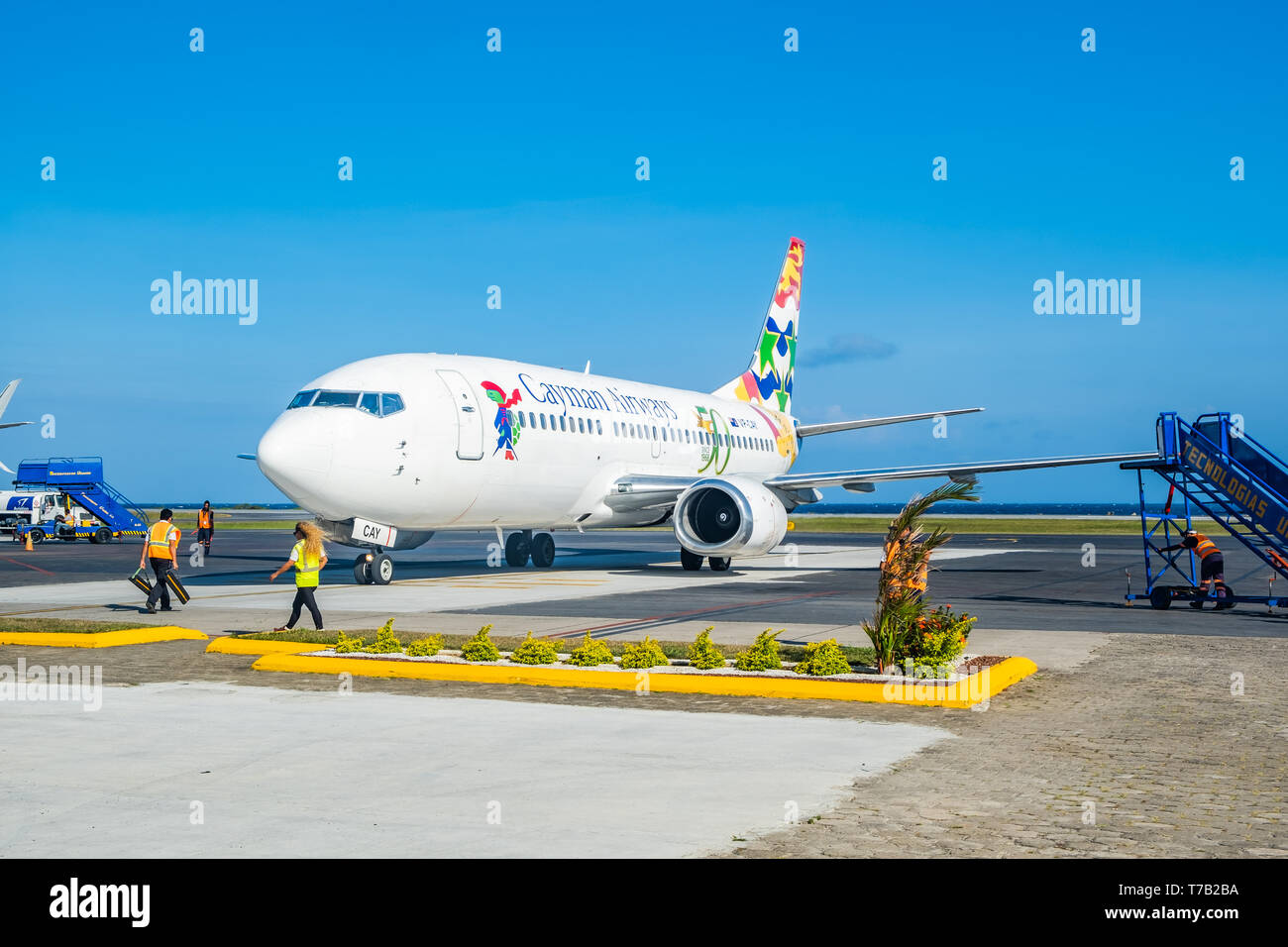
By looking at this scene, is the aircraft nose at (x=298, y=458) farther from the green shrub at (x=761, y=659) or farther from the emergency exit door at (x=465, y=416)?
the green shrub at (x=761, y=659)

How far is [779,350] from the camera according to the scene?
3975cm

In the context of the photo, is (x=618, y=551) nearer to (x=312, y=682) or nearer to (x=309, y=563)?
(x=309, y=563)

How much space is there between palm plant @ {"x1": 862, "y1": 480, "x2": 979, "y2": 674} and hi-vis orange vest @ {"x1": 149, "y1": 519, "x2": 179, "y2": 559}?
1144 centimetres

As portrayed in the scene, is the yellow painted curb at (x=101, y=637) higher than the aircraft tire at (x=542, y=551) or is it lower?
lower

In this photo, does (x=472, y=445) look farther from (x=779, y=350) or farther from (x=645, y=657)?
(x=779, y=350)

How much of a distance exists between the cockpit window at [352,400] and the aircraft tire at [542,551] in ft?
32.1

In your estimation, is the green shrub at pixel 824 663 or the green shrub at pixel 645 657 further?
the green shrub at pixel 645 657

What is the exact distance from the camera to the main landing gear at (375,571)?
77.5ft

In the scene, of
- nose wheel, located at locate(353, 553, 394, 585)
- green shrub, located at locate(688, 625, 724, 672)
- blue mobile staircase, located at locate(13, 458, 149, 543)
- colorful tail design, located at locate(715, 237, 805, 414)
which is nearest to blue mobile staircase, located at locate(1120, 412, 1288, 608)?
green shrub, located at locate(688, 625, 724, 672)

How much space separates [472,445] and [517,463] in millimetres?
1538

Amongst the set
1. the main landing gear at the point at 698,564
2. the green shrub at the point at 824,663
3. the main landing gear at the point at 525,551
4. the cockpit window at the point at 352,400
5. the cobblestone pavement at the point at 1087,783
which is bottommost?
the cobblestone pavement at the point at 1087,783

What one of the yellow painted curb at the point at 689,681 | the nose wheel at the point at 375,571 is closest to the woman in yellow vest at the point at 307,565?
the yellow painted curb at the point at 689,681
